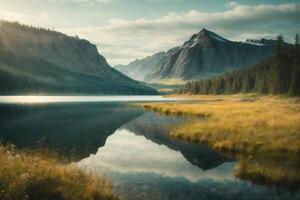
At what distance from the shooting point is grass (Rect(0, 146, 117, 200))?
15.8 meters

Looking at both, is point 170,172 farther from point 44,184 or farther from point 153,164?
point 44,184

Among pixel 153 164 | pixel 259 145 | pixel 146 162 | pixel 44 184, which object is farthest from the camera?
pixel 259 145

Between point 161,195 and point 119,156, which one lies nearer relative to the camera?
point 161,195

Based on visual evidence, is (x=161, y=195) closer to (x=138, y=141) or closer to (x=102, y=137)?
(x=138, y=141)

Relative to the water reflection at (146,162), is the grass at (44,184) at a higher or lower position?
higher

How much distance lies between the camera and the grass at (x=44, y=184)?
15.8 meters

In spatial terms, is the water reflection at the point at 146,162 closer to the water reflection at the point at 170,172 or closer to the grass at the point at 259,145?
the water reflection at the point at 170,172

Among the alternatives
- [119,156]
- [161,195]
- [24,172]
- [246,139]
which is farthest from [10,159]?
[246,139]

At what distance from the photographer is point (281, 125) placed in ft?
132

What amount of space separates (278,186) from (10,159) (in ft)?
55.2

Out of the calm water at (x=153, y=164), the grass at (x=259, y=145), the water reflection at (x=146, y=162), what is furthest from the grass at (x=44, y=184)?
the grass at (x=259, y=145)

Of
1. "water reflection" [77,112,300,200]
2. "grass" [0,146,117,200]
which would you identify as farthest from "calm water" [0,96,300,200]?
"grass" [0,146,117,200]

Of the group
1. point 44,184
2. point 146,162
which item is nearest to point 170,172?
point 146,162

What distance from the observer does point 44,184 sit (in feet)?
57.5
